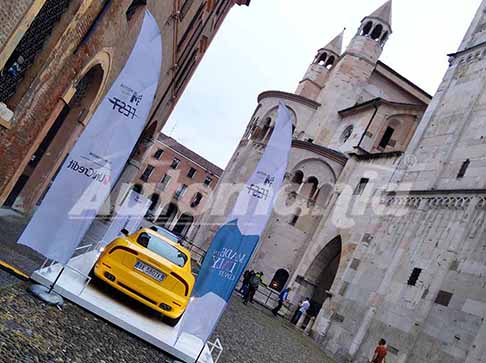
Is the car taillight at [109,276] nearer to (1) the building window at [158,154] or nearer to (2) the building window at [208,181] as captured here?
(1) the building window at [158,154]

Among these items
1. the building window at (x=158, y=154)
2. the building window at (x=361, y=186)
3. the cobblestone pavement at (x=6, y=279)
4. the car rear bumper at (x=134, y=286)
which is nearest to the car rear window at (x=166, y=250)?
the car rear bumper at (x=134, y=286)

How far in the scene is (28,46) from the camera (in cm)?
794

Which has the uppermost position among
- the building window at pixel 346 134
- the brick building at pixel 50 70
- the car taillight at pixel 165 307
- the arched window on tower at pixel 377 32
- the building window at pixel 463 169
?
the arched window on tower at pixel 377 32

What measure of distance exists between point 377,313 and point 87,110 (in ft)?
40.5

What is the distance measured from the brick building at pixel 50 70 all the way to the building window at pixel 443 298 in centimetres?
1178

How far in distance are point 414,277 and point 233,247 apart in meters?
11.7

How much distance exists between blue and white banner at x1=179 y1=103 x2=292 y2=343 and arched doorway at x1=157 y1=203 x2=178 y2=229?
50.3 metres

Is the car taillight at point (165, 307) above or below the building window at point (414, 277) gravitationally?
below

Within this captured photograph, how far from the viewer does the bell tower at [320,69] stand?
38750 mm

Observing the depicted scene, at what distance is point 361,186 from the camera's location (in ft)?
80.1

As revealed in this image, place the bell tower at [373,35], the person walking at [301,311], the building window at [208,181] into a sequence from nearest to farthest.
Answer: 1. the person walking at [301,311]
2. the bell tower at [373,35]
3. the building window at [208,181]

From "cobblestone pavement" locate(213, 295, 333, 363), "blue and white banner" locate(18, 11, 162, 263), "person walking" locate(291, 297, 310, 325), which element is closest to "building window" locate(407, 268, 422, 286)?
"cobblestone pavement" locate(213, 295, 333, 363)

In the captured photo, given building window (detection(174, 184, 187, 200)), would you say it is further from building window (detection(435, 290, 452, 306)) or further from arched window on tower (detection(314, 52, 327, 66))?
building window (detection(435, 290, 452, 306))

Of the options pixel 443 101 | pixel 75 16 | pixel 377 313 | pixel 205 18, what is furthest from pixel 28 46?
pixel 443 101
